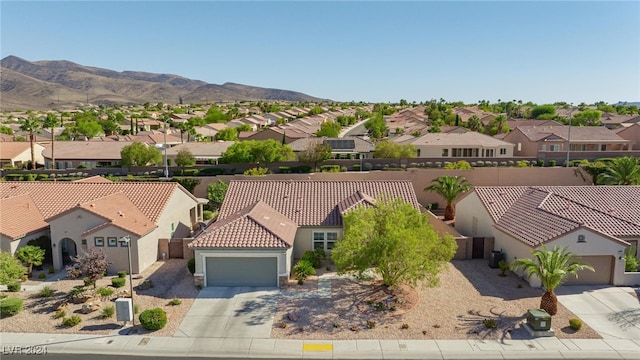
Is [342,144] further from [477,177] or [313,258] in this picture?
[313,258]

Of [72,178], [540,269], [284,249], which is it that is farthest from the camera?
[72,178]

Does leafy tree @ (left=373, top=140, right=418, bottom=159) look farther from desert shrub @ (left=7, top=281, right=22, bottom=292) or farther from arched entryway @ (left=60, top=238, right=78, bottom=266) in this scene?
desert shrub @ (left=7, top=281, right=22, bottom=292)

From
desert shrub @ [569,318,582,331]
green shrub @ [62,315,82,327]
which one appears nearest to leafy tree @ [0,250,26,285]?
green shrub @ [62,315,82,327]

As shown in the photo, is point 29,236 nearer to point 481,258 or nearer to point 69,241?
point 69,241

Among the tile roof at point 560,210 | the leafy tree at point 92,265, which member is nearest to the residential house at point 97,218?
the leafy tree at point 92,265

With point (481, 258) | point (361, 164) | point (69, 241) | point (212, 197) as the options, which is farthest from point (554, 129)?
point (69, 241)
